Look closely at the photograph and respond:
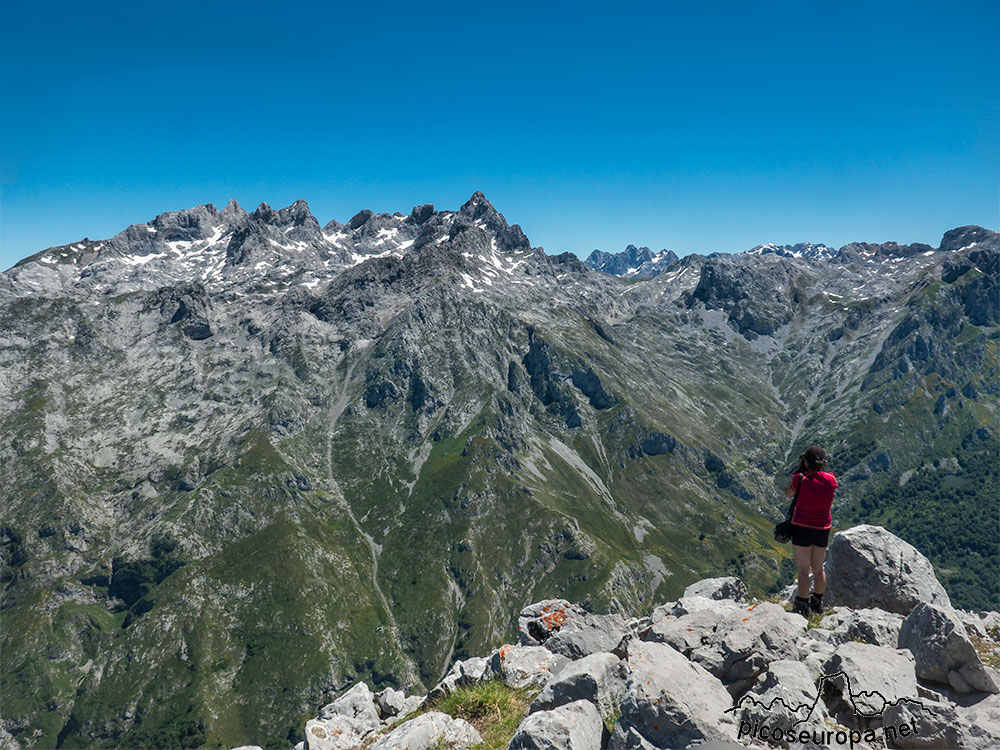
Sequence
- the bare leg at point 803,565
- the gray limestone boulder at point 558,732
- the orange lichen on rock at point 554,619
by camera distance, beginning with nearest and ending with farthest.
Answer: the gray limestone boulder at point 558,732, the bare leg at point 803,565, the orange lichen on rock at point 554,619

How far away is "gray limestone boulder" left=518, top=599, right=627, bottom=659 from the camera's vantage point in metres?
22.3

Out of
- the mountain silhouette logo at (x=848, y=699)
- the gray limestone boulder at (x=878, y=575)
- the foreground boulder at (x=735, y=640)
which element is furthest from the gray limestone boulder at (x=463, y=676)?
the gray limestone boulder at (x=878, y=575)

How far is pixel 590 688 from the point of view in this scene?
1309 cm

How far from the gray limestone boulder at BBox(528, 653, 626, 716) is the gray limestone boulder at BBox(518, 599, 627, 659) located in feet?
27.2

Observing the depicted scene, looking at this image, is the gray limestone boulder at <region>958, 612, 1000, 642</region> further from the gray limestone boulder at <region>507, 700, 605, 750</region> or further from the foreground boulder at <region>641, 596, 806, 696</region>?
the gray limestone boulder at <region>507, 700, 605, 750</region>

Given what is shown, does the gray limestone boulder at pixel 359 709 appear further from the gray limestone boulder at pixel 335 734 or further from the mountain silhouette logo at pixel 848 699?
the mountain silhouette logo at pixel 848 699

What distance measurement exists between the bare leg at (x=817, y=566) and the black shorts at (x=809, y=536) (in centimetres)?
23

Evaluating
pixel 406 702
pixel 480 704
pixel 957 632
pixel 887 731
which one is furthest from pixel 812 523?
pixel 406 702

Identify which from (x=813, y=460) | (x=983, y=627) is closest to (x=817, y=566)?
(x=813, y=460)

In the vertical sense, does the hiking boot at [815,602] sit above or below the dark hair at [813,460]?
below

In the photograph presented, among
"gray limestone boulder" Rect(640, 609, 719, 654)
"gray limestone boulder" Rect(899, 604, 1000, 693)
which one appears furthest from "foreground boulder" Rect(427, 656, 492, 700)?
"gray limestone boulder" Rect(899, 604, 1000, 693)

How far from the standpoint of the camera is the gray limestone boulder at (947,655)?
11656 millimetres

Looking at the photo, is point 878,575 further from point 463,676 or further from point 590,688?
point 463,676

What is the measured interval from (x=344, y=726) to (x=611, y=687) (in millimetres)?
13989
